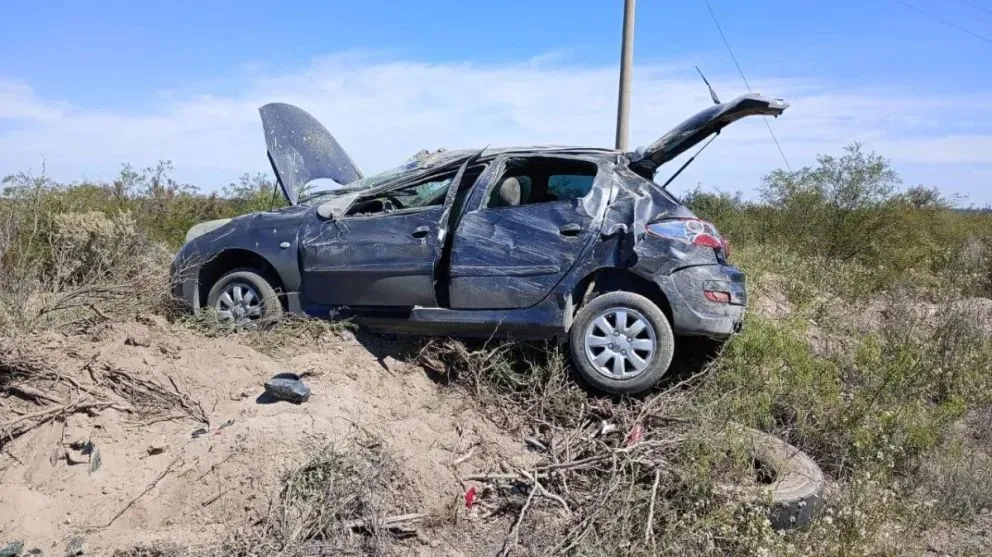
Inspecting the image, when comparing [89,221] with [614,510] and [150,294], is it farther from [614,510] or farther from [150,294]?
[614,510]

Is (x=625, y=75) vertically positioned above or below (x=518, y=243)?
above

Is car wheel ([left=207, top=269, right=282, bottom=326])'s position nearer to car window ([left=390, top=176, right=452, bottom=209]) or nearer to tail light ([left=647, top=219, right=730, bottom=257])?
car window ([left=390, top=176, right=452, bottom=209])

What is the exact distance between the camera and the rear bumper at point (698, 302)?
5.77 m

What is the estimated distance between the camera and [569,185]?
6496 millimetres

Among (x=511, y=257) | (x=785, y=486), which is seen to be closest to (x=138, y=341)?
(x=511, y=257)

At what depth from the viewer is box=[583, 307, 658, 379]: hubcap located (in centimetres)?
574

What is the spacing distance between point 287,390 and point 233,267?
6.80ft

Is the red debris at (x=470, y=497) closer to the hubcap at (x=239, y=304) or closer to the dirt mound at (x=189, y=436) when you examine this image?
the dirt mound at (x=189, y=436)

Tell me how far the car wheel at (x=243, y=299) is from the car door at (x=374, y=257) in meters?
0.28

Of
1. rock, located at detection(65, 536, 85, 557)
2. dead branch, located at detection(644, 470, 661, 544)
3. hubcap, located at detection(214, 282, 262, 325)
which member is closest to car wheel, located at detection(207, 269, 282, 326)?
hubcap, located at detection(214, 282, 262, 325)

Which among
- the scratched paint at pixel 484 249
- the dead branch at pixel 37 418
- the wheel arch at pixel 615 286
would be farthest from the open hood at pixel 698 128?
the dead branch at pixel 37 418

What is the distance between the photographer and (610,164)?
623cm

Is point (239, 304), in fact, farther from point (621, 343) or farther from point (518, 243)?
point (621, 343)

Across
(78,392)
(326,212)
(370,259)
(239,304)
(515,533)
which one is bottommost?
(515,533)
